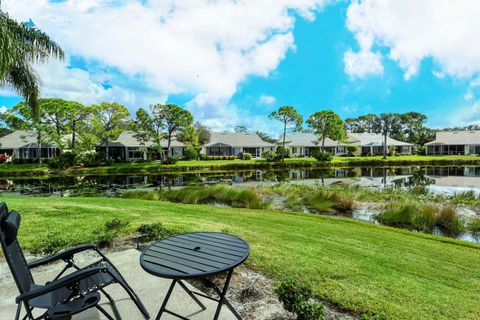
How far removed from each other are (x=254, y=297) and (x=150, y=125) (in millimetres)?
36177

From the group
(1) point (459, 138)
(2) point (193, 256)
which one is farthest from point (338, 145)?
(2) point (193, 256)

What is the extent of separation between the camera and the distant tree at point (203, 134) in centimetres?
6373

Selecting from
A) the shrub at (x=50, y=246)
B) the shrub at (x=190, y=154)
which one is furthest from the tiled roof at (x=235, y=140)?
the shrub at (x=50, y=246)

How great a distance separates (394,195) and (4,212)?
Answer: 14.2 metres

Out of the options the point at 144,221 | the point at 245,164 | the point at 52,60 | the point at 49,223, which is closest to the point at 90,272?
the point at 144,221

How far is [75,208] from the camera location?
7.66 meters

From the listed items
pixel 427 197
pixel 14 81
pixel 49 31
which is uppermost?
pixel 49 31

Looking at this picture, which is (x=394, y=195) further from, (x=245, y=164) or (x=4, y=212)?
(x=245, y=164)

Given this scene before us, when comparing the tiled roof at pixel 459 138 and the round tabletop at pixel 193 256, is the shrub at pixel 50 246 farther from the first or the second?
the tiled roof at pixel 459 138

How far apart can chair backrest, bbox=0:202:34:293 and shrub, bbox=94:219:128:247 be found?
7.46ft

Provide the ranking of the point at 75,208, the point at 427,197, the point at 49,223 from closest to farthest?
the point at 49,223, the point at 75,208, the point at 427,197

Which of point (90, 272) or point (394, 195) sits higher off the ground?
point (90, 272)

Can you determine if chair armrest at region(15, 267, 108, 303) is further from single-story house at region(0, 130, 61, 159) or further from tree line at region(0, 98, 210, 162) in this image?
single-story house at region(0, 130, 61, 159)

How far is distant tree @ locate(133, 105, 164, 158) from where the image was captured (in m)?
36.6
